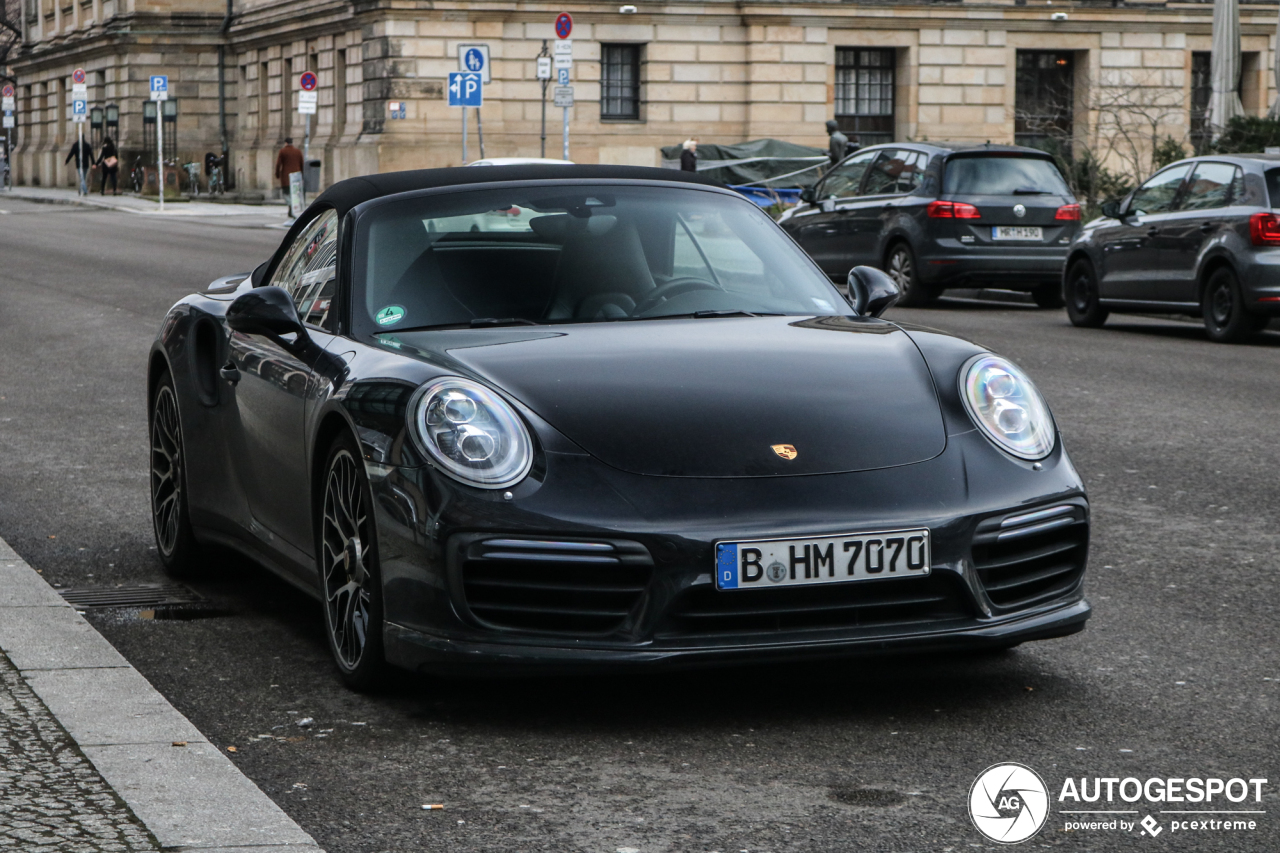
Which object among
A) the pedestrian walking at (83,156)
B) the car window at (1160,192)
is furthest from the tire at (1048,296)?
the pedestrian walking at (83,156)

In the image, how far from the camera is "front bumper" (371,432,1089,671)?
4.38m

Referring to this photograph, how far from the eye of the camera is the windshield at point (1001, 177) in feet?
63.9

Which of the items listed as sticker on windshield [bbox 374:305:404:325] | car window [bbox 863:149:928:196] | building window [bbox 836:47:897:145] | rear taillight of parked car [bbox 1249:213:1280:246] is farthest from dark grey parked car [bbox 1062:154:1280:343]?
building window [bbox 836:47:897:145]

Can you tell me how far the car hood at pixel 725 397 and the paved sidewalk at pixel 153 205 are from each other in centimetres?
4143

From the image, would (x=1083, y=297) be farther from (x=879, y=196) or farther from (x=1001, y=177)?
(x=879, y=196)

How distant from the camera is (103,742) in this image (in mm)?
4328

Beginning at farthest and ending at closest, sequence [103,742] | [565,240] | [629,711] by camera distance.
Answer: [565,240] < [629,711] < [103,742]

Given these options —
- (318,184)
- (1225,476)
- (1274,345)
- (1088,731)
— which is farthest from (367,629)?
(318,184)

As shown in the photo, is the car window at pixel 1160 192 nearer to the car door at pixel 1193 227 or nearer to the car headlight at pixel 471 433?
the car door at pixel 1193 227

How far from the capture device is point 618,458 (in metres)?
4.50

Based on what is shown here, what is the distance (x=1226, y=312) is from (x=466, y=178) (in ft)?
36.9

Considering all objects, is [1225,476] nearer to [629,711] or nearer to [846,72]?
[629,711]

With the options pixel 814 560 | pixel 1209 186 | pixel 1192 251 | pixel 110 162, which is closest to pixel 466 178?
pixel 814 560

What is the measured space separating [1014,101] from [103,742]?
164ft
